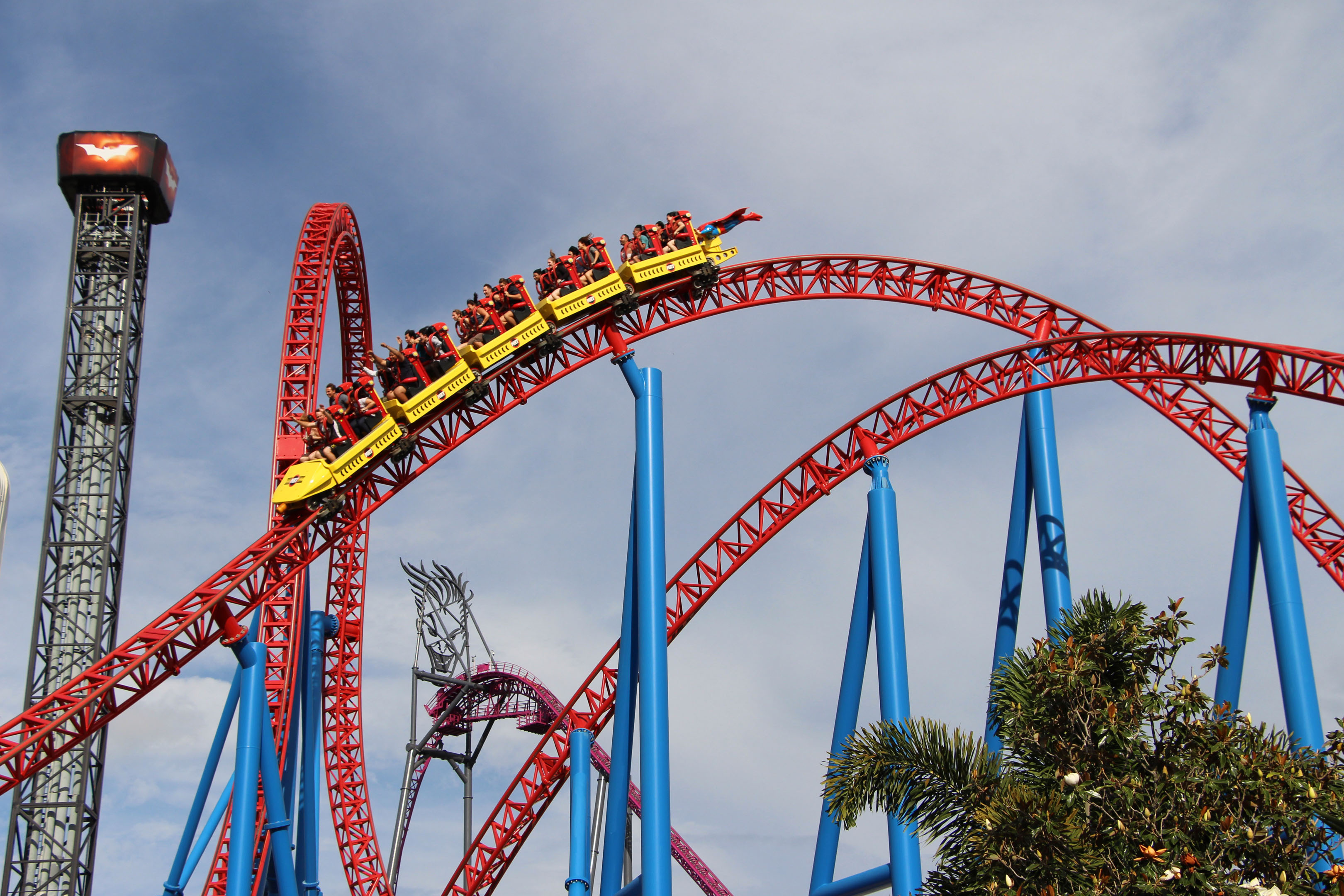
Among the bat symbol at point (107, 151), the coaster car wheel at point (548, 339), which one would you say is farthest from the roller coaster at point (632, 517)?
the bat symbol at point (107, 151)

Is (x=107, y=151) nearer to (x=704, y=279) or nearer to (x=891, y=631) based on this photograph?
(x=704, y=279)

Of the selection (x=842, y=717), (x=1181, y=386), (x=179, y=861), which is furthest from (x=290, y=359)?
(x=1181, y=386)

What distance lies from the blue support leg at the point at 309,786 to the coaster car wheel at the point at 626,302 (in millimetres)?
4594

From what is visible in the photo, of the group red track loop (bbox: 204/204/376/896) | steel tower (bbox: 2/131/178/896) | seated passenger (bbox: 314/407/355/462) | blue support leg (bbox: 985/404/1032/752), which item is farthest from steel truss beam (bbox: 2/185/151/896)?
blue support leg (bbox: 985/404/1032/752)

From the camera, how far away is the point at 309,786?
12.1m

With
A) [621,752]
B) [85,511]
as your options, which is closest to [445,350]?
[621,752]

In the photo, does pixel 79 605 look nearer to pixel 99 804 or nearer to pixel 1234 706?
pixel 99 804

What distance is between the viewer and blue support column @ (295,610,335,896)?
39.5 ft

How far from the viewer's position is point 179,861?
1084 cm

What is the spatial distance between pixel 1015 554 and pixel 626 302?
415 centimetres

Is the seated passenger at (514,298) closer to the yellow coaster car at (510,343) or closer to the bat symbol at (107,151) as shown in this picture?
the yellow coaster car at (510,343)

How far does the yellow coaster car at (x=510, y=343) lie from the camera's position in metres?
10.1

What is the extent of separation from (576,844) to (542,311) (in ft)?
A: 14.4

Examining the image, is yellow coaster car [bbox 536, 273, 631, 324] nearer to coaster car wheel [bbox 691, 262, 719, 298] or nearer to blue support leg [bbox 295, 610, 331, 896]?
coaster car wheel [bbox 691, 262, 719, 298]
